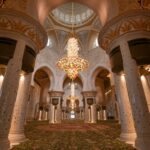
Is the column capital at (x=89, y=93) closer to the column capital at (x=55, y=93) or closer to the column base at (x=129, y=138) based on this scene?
the column capital at (x=55, y=93)

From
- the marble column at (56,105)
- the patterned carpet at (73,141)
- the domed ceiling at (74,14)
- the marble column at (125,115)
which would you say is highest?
the domed ceiling at (74,14)

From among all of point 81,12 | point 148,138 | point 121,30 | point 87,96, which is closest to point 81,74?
point 87,96

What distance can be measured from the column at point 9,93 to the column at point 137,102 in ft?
9.33

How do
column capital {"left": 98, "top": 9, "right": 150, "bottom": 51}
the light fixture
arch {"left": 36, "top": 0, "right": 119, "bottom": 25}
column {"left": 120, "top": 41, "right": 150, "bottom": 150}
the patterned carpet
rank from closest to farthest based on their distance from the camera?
column {"left": 120, "top": 41, "right": 150, "bottom": 150} → the patterned carpet → column capital {"left": 98, "top": 9, "right": 150, "bottom": 51} → arch {"left": 36, "top": 0, "right": 119, "bottom": 25} → the light fixture

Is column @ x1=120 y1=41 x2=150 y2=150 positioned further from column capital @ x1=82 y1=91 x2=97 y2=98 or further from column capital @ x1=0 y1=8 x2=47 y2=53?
column capital @ x1=82 y1=91 x2=97 y2=98

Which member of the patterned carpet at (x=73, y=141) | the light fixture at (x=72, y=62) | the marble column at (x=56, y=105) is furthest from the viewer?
the marble column at (x=56, y=105)

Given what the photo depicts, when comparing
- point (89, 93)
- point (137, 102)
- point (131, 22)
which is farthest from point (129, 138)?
point (89, 93)

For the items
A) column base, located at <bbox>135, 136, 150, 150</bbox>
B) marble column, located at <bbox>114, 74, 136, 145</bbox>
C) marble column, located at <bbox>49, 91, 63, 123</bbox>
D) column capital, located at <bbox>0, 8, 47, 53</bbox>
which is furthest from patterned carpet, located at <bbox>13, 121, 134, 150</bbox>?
marble column, located at <bbox>49, 91, 63, 123</bbox>

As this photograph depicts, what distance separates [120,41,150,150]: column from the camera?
106 inches

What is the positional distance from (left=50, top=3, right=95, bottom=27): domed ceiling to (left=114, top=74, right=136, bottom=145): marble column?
→ 493 inches

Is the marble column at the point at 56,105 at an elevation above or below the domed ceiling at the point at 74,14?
below

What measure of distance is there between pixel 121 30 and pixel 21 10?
117 inches

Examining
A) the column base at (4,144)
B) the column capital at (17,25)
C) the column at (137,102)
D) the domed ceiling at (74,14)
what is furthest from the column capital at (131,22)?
the domed ceiling at (74,14)

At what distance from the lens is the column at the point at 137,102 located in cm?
269
